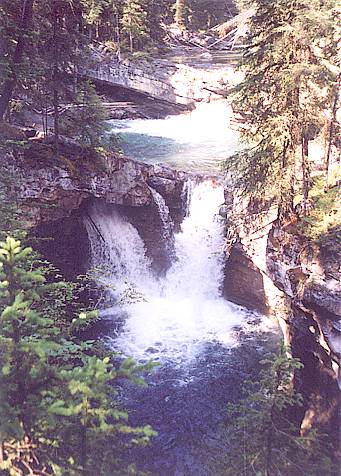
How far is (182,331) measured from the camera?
14.8 meters

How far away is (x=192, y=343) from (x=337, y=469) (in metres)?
7.01

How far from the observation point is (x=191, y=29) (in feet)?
113

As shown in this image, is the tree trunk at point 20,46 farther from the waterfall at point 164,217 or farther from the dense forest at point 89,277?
the waterfall at point 164,217

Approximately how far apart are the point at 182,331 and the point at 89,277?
5.77 m

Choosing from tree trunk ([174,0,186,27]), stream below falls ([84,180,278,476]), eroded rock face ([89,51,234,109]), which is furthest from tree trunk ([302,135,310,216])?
tree trunk ([174,0,186,27])

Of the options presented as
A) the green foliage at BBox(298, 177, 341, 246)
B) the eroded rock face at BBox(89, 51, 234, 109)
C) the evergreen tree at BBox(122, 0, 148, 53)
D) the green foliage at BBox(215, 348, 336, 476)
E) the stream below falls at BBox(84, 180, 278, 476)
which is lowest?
the stream below falls at BBox(84, 180, 278, 476)

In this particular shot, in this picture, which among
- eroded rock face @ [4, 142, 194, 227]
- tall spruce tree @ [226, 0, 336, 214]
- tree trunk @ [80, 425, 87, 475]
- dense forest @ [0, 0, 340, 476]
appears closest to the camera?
dense forest @ [0, 0, 340, 476]

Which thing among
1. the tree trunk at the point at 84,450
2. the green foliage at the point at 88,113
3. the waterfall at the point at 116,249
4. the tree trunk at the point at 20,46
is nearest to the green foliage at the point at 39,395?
the tree trunk at the point at 84,450

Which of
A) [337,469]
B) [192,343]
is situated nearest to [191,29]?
[192,343]

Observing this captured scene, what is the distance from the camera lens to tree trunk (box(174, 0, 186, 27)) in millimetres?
31812

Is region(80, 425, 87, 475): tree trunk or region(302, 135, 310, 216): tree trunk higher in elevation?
region(302, 135, 310, 216): tree trunk

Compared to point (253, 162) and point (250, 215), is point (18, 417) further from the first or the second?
point (250, 215)

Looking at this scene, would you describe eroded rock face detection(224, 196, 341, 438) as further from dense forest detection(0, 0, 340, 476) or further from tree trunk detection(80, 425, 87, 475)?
tree trunk detection(80, 425, 87, 475)

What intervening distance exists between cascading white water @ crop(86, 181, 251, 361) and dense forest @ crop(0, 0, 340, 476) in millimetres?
1999
